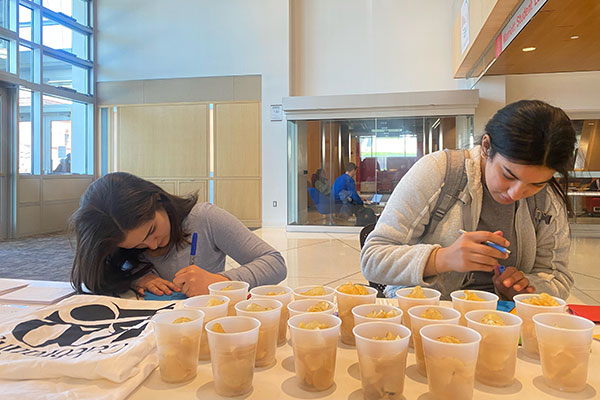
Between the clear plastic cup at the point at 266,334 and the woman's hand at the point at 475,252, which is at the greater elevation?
the woman's hand at the point at 475,252

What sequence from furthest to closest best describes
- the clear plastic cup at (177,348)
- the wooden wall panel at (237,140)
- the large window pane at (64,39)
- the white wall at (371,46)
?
the wooden wall panel at (237,140) < the large window pane at (64,39) < the white wall at (371,46) < the clear plastic cup at (177,348)

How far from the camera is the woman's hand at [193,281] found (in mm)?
1486

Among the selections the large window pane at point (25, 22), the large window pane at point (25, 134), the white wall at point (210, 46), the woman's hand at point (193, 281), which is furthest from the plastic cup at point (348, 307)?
the large window pane at point (25, 22)

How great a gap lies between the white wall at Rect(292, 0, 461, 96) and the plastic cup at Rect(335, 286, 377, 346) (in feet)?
26.4

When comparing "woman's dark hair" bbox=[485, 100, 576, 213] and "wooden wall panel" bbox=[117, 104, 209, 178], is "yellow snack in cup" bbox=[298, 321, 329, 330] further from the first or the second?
"wooden wall panel" bbox=[117, 104, 209, 178]

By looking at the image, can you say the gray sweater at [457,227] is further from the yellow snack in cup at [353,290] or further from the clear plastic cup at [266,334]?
the clear plastic cup at [266,334]

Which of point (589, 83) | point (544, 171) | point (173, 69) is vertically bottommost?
Result: point (544, 171)

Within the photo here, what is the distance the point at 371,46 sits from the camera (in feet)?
28.0

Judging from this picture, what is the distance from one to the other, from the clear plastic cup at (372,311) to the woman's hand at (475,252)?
0.50 m

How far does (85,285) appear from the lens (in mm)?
1653

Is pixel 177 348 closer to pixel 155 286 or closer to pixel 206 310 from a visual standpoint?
pixel 206 310

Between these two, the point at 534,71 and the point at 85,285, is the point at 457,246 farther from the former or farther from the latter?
the point at 534,71

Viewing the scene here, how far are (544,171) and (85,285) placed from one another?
5.85 feet

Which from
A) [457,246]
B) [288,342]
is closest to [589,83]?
[457,246]
